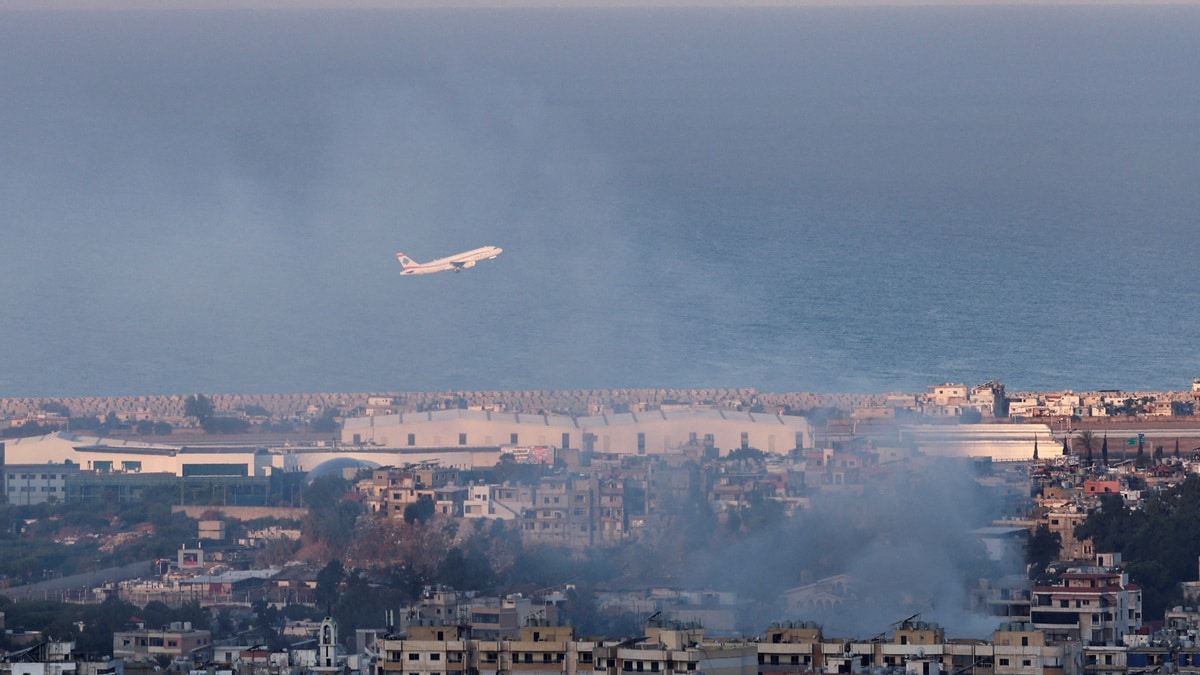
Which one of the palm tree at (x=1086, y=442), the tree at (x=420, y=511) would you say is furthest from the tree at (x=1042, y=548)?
the palm tree at (x=1086, y=442)

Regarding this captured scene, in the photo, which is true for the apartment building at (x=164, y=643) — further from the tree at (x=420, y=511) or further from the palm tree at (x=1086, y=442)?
the palm tree at (x=1086, y=442)

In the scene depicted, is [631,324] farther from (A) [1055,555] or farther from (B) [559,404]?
(A) [1055,555]

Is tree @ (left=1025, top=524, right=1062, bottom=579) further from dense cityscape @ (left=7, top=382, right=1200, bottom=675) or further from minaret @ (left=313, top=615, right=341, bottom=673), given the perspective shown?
minaret @ (left=313, top=615, right=341, bottom=673)

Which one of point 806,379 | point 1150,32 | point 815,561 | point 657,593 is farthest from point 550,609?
point 1150,32

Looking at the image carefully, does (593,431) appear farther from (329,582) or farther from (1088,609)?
(1088,609)

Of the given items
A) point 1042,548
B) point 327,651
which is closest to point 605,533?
point 1042,548
